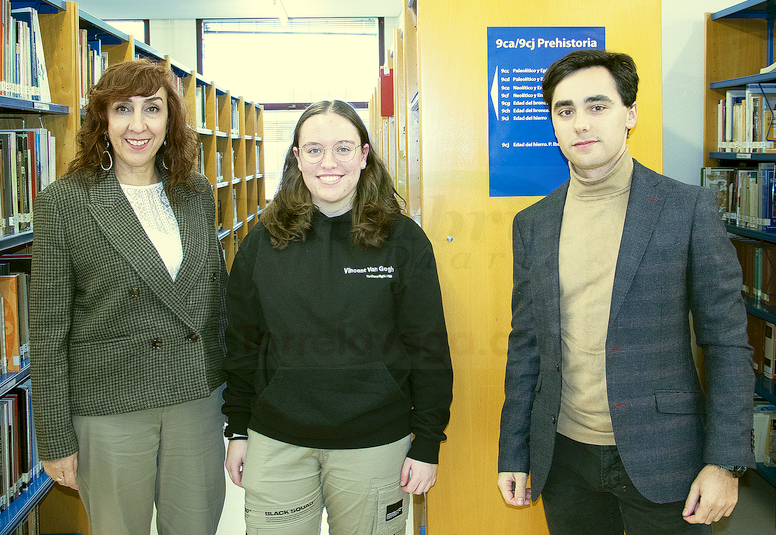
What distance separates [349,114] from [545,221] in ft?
1.85

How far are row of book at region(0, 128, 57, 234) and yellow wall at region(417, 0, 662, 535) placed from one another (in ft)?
4.88

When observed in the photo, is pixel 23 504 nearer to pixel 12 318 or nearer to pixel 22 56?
pixel 12 318

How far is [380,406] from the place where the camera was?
4.73 ft

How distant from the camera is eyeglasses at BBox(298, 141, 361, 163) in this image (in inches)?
58.0

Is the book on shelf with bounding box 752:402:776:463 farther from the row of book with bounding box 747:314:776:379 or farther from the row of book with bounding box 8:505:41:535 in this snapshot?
the row of book with bounding box 8:505:41:535

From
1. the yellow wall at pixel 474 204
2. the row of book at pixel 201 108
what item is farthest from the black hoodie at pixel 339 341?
the row of book at pixel 201 108

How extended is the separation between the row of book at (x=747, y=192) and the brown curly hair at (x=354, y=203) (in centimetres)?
210

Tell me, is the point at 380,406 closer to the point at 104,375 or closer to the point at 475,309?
the point at 475,309

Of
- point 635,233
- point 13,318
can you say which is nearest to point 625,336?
point 635,233

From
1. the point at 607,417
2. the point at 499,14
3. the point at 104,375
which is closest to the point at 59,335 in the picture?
the point at 104,375

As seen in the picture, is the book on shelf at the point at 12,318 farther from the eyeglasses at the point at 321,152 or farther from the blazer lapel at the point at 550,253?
the blazer lapel at the point at 550,253

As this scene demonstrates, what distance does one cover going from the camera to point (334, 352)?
1.44 metres

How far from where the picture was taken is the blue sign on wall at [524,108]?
1794 millimetres

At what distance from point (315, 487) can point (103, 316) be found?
704 mm
